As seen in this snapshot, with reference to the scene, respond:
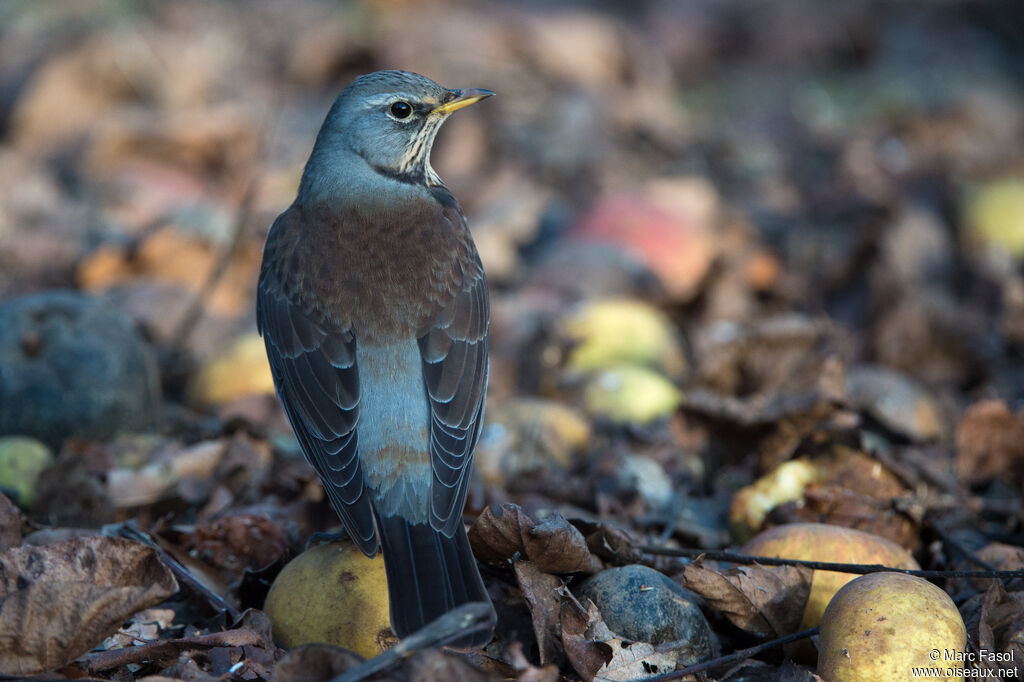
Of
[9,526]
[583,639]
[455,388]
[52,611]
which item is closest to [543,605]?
[583,639]

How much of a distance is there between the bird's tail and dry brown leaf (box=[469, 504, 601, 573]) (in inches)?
4.3

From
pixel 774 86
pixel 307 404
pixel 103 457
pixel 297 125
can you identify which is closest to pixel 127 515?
pixel 103 457

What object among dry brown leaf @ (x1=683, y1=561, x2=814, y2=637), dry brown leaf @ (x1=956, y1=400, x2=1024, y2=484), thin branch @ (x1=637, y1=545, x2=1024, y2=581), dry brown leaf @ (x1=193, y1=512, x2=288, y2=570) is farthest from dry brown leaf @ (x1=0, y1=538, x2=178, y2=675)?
dry brown leaf @ (x1=956, y1=400, x2=1024, y2=484)

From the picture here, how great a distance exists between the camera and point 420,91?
15.4 ft

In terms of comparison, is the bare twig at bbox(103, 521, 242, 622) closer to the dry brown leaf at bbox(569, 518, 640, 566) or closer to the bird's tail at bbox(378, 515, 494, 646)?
the bird's tail at bbox(378, 515, 494, 646)

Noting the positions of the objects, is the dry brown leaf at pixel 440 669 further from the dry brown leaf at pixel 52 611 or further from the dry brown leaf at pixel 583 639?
the dry brown leaf at pixel 52 611

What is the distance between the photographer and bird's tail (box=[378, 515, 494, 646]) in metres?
3.04

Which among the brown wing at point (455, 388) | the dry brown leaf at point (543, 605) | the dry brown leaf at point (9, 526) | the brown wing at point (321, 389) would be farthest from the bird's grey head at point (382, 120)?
the dry brown leaf at point (543, 605)

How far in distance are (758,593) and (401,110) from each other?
251 cm

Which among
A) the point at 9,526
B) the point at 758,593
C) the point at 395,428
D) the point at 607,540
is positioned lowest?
the point at 758,593

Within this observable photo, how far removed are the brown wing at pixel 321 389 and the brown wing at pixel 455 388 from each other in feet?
0.82

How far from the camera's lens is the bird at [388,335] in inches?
135

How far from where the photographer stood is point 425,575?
10.4ft

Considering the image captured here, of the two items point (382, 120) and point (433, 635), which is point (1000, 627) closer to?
point (433, 635)
